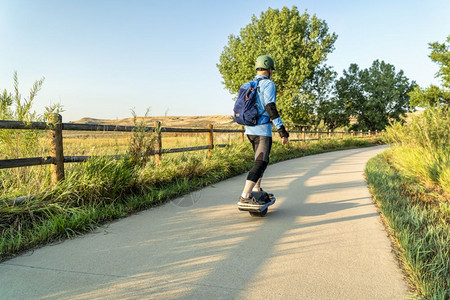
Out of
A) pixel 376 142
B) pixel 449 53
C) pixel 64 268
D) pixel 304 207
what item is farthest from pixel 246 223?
pixel 449 53

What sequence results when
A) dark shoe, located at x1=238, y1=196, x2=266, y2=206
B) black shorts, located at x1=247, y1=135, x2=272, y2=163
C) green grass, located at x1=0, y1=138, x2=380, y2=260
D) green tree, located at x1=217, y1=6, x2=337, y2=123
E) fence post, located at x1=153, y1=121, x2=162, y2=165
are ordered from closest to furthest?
green grass, located at x1=0, y1=138, x2=380, y2=260
dark shoe, located at x1=238, y1=196, x2=266, y2=206
black shorts, located at x1=247, y1=135, x2=272, y2=163
fence post, located at x1=153, y1=121, x2=162, y2=165
green tree, located at x1=217, y1=6, x2=337, y2=123

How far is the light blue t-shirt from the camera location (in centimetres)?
443

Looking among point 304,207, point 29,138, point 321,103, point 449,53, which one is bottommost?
point 304,207

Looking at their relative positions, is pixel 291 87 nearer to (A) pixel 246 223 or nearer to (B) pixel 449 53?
(B) pixel 449 53

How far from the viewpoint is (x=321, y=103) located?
37344mm

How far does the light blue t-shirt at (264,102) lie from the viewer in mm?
4434

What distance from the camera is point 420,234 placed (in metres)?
3.38

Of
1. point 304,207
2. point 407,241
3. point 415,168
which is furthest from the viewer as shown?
point 415,168

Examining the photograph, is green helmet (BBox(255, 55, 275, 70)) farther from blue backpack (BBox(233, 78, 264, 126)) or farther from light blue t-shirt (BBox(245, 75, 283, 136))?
blue backpack (BBox(233, 78, 264, 126))

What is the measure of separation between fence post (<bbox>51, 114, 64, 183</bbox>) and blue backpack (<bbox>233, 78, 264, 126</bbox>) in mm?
2651

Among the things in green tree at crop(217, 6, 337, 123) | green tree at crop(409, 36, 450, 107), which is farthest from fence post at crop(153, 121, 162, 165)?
green tree at crop(409, 36, 450, 107)

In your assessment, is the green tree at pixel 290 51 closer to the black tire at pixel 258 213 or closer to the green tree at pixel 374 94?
the green tree at pixel 374 94

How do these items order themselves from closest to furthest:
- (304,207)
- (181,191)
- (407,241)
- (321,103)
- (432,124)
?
(407,241), (304,207), (181,191), (432,124), (321,103)

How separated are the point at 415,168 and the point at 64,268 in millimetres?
6895
